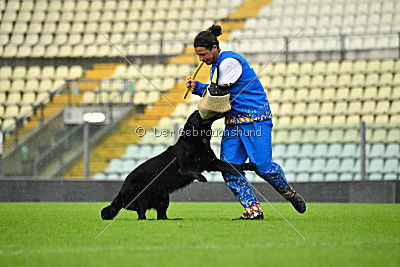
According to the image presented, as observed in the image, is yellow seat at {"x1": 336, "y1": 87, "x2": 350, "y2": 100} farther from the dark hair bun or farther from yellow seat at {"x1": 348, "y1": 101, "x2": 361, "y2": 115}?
the dark hair bun

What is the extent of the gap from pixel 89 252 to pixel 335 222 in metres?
2.67

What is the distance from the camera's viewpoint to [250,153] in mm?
5504

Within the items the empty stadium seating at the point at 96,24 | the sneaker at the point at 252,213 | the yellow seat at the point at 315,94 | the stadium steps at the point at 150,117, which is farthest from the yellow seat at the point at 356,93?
the sneaker at the point at 252,213

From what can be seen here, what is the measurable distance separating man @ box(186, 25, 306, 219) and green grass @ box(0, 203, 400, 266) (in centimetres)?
34

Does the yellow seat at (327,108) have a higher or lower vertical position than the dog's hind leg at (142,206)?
higher

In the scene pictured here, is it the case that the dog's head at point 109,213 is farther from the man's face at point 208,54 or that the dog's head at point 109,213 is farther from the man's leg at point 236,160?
the man's face at point 208,54

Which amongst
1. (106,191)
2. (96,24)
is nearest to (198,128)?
(106,191)

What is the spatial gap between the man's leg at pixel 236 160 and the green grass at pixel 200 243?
256mm

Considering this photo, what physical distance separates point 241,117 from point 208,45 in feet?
2.12

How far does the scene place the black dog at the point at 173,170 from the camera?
5551 mm

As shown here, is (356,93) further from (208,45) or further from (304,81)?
(208,45)

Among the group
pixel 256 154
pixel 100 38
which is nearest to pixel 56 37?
pixel 100 38
